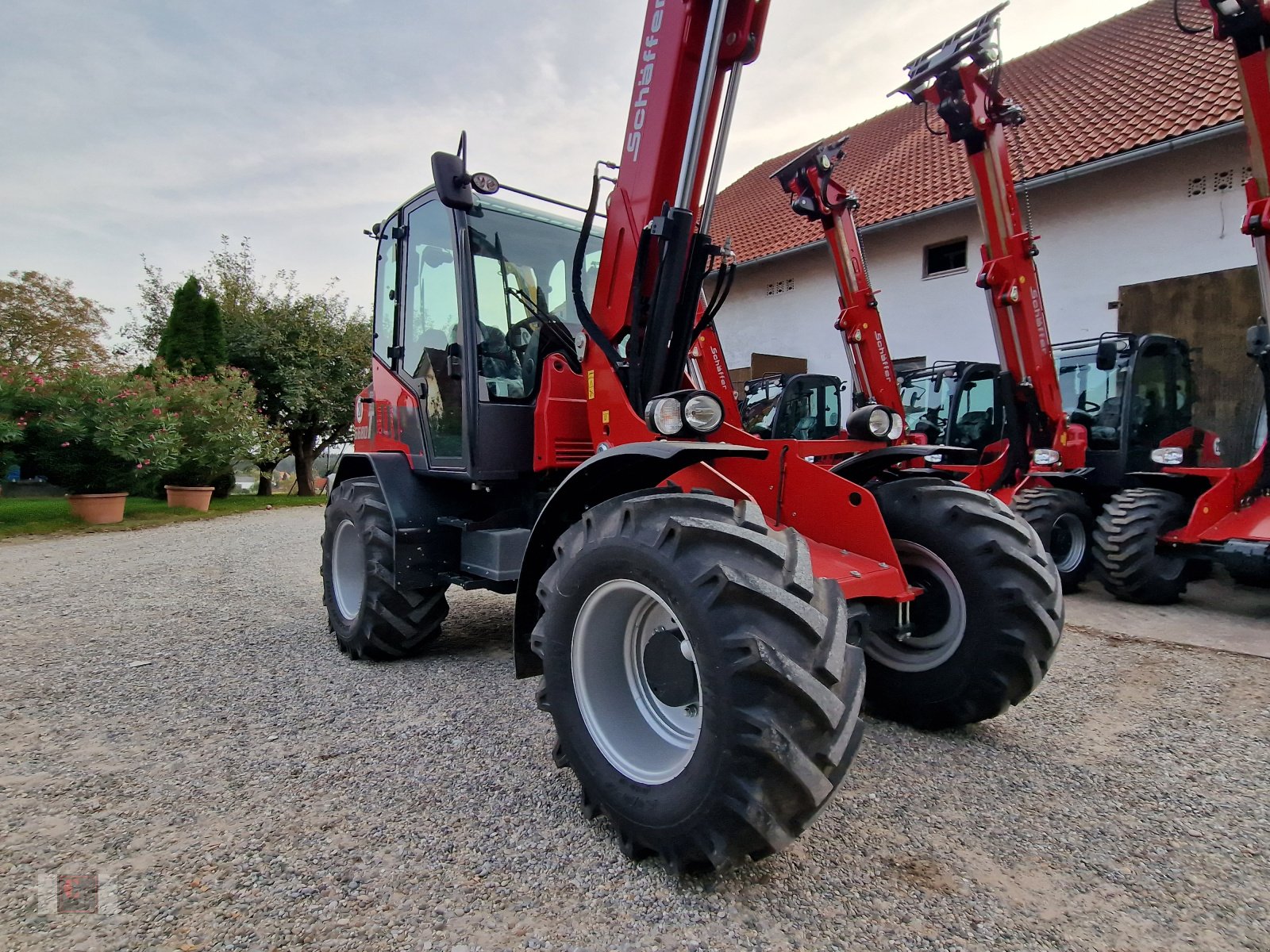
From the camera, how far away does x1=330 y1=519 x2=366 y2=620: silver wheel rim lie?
178 inches

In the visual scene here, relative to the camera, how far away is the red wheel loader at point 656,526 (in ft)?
6.10

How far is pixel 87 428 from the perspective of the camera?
442 inches

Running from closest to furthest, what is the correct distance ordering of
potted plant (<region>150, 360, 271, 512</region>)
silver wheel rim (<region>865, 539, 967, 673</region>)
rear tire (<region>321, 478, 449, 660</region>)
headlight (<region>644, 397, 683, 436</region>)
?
headlight (<region>644, 397, 683, 436</region>) → silver wheel rim (<region>865, 539, 967, 673</region>) → rear tire (<region>321, 478, 449, 660</region>) → potted plant (<region>150, 360, 271, 512</region>)

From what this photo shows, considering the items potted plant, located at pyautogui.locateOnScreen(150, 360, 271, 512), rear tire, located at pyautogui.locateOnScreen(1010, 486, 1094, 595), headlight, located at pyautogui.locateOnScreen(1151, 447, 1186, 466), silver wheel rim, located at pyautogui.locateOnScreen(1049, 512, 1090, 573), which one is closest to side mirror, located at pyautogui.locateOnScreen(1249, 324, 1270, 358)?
headlight, located at pyautogui.locateOnScreen(1151, 447, 1186, 466)

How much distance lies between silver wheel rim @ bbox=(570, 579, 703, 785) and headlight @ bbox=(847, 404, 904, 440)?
5.33ft

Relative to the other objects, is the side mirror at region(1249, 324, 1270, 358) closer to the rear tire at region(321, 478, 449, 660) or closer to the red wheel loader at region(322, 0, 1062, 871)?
the red wheel loader at region(322, 0, 1062, 871)

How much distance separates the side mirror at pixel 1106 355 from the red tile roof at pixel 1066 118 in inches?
179

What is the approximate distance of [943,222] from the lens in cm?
1220

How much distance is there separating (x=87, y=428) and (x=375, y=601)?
1020cm

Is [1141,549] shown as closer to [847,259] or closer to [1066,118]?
[847,259]

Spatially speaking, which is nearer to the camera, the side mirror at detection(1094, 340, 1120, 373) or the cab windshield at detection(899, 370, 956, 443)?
the side mirror at detection(1094, 340, 1120, 373)

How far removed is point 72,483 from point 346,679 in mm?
10709

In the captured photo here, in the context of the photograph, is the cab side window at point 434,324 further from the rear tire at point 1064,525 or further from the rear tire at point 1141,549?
the rear tire at point 1141,549

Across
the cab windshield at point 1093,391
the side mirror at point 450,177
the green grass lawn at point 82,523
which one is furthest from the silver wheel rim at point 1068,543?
the green grass lawn at point 82,523
